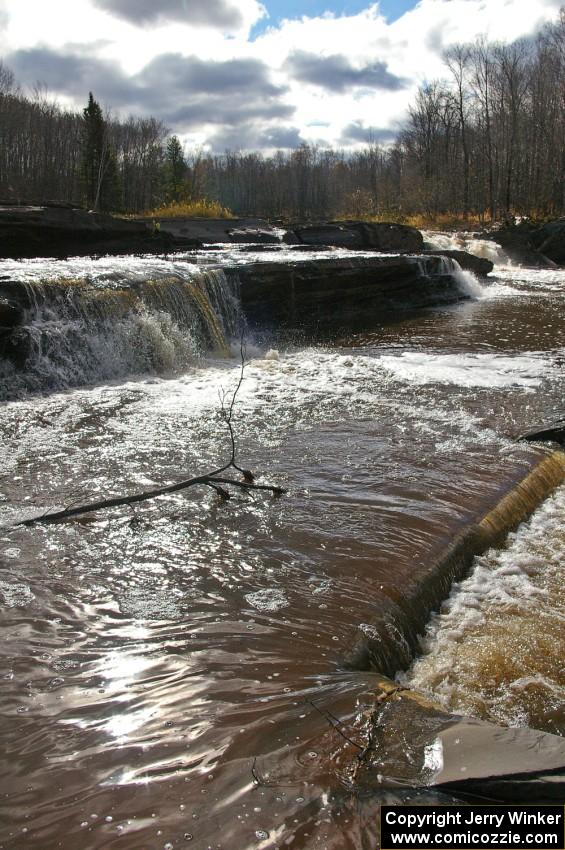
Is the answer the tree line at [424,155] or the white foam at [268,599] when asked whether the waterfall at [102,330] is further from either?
the tree line at [424,155]

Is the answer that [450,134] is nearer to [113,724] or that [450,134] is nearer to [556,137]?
[556,137]

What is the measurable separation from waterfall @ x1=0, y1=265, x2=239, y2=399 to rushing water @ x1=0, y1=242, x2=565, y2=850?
0.67 metres

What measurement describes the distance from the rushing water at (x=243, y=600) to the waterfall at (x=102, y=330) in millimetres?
667

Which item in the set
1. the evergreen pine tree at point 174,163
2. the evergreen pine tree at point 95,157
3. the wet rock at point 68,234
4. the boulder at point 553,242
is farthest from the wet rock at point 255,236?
the evergreen pine tree at point 174,163

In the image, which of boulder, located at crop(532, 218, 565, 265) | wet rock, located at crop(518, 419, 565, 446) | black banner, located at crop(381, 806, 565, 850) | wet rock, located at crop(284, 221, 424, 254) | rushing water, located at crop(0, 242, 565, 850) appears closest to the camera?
black banner, located at crop(381, 806, 565, 850)

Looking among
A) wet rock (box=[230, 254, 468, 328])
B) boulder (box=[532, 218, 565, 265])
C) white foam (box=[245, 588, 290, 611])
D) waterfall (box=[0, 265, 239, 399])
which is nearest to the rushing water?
white foam (box=[245, 588, 290, 611])

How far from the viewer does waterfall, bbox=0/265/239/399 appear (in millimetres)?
8367

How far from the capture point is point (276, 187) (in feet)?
257

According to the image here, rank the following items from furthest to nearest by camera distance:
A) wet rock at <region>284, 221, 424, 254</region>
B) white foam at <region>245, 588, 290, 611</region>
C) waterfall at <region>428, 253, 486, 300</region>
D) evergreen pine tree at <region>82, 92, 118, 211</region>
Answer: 1. evergreen pine tree at <region>82, 92, 118, 211</region>
2. wet rock at <region>284, 221, 424, 254</region>
3. waterfall at <region>428, 253, 486, 300</region>
4. white foam at <region>245, 588, 290, 611</region>

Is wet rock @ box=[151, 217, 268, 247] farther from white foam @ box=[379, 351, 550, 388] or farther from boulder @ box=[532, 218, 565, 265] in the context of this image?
boulder @ box=[532, 218, 565, 265]

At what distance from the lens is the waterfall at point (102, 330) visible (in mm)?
8367

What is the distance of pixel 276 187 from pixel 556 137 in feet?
155

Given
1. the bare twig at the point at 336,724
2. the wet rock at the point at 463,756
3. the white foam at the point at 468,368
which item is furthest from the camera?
the white foam at the point at 468,368

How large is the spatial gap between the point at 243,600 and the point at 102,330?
6.55m
